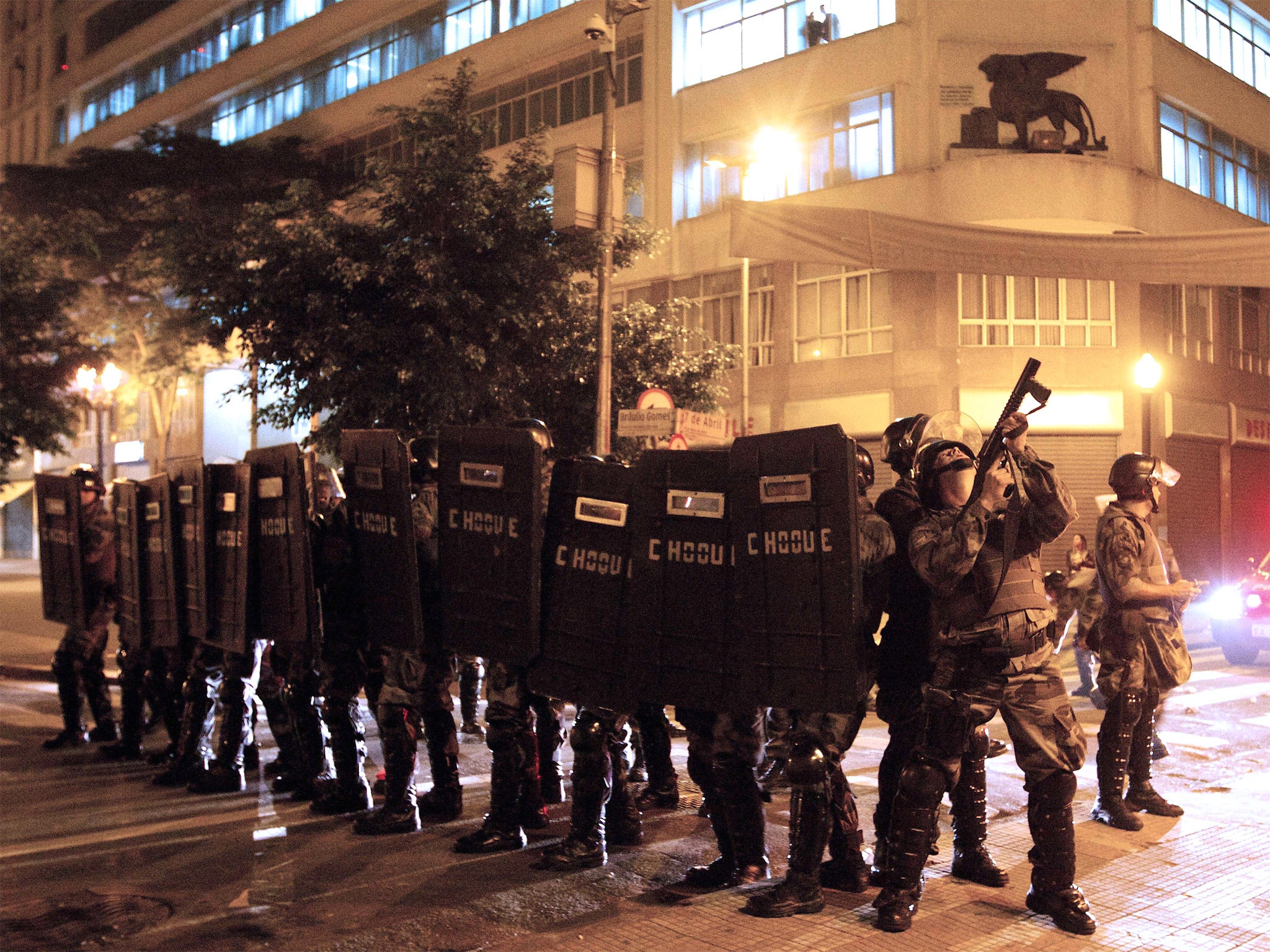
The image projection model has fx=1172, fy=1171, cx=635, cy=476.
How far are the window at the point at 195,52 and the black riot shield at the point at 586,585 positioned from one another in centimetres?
3456

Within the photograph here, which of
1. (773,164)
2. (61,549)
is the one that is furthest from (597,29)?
(773,164)

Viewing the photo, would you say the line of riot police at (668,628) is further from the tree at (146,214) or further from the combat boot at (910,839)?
the tree at (146,214)

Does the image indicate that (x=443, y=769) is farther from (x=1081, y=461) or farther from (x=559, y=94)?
(x=559, y=94)

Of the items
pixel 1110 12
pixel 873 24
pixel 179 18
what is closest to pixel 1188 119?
pixel 1110 12

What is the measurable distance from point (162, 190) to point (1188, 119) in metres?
22.5

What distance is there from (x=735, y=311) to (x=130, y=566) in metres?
18.0

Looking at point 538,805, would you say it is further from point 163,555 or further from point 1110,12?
point 1110,12

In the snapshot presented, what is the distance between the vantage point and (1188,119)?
77.5 ft

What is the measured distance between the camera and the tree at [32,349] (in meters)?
20.7

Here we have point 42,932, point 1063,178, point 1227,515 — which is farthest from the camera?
point 1227,515

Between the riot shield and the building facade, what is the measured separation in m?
11.7

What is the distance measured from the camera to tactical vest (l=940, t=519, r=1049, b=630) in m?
4.32

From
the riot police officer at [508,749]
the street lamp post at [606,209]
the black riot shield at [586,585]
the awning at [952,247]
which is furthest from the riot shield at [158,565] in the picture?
the awning at [952,247]

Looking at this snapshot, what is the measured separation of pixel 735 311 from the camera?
2445 centimetres
